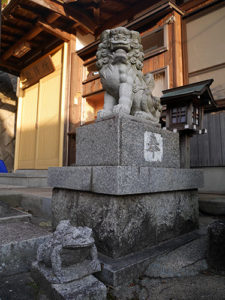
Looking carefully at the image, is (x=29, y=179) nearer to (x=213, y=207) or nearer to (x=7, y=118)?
(x=213, y=207)

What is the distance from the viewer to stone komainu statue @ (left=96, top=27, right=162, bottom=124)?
2.61 meters

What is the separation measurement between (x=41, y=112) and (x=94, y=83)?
300 centimetres

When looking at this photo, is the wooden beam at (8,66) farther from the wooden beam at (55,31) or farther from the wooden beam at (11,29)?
the wooden beam at (55,31)

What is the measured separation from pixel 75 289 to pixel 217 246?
4.37 ft

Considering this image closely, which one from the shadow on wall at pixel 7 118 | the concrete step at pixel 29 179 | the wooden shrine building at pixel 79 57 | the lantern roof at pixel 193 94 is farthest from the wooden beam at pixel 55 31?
the lantern roof at pixel 193 94

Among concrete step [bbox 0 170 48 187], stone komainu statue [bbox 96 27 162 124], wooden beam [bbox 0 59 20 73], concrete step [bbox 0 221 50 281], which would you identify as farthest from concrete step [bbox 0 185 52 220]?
wooden beam [bbox 0 59 20 73]

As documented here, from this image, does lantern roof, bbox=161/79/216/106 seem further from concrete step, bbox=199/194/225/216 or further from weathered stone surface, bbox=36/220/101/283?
weathered stone surface, bbox=36/220/101/283

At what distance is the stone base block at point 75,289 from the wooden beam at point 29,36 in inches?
342

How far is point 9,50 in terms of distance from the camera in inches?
409

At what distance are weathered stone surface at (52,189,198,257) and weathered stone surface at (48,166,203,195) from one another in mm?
97

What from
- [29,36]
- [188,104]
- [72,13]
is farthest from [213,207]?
[29,36]

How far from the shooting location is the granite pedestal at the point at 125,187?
2000 mm

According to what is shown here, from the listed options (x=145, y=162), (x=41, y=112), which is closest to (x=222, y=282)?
(x=145, y=162)

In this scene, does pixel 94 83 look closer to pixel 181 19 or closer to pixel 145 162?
pixel 181 19
